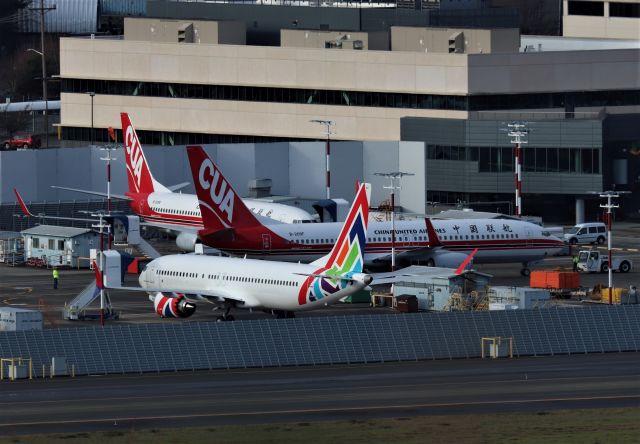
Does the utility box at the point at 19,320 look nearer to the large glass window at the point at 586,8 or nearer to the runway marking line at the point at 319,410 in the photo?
the runway marking line at the point at 319,410

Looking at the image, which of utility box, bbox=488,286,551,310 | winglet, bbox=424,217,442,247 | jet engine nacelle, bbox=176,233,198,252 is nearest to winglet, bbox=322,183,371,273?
utility box, bbox=488,286,551,310

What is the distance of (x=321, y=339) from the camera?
78.6m

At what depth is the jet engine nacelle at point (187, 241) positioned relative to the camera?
118 metres

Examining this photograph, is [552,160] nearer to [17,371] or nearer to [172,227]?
[172,227]

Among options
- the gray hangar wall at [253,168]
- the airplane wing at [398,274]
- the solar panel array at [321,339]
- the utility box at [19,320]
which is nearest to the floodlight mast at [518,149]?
the gray hangar wall at [253,168]

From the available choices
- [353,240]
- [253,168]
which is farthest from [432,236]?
[253,168]

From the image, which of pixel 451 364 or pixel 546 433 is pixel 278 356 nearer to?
pixel 451 364

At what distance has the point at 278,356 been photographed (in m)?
77.6

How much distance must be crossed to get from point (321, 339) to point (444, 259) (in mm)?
29496

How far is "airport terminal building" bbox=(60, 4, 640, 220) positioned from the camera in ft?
482

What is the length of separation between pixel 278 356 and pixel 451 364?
25.7ft

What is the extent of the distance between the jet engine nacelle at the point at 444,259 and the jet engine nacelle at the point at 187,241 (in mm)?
18827

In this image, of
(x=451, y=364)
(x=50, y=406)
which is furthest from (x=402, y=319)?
(x=50, y=406)

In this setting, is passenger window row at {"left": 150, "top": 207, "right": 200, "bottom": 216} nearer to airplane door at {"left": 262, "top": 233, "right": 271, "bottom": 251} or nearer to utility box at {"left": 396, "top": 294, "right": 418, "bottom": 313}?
airplane door at {"left": 262, "top": 233, "right": 271, "bottom": 251}
